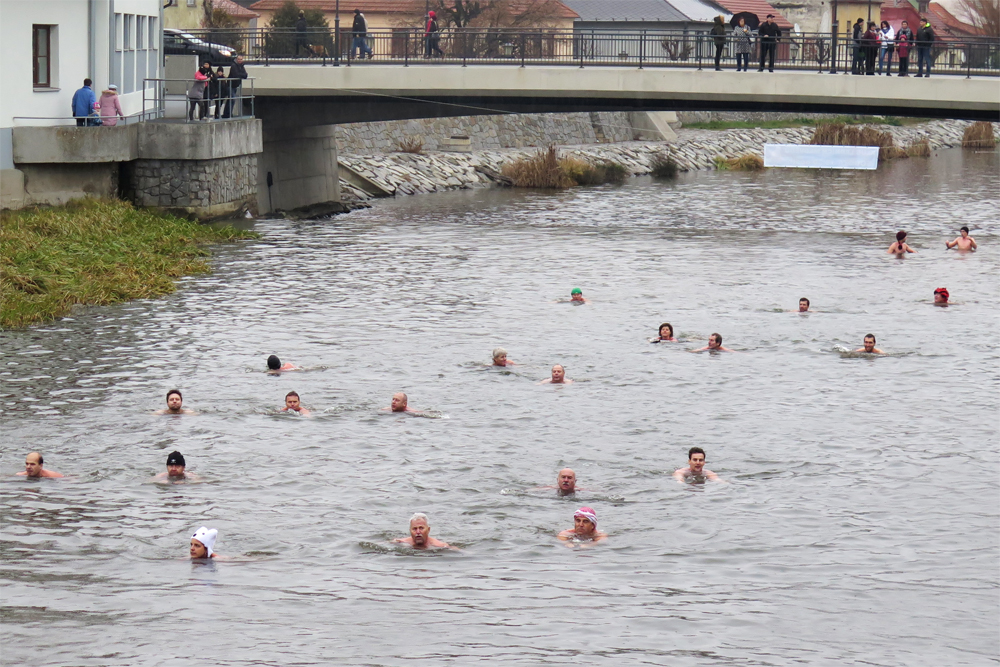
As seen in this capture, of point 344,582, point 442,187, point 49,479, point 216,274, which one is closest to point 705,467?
point 344,582

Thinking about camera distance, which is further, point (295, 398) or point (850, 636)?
point (295, 398)

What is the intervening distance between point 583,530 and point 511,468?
335cm

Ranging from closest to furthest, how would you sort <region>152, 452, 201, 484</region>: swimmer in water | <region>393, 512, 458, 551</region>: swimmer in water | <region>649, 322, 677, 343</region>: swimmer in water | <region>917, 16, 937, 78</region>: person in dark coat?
<region>393, 512, 458, 551</region>: swimmer in water < <region>152, 452, 201, 484</region>: swimmer in water < <region>649, 322, 677, 343</region>: swimmer in water < <region>917, 16, 937, 78</region>: person in dark coat

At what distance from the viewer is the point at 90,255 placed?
3662 cm

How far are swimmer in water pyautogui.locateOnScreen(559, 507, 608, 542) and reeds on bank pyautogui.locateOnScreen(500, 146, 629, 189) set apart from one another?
49.9 metres

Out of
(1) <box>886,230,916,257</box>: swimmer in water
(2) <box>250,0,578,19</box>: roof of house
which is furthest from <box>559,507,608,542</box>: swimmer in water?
(2) <box>250,0,578,19</box>: roof of house

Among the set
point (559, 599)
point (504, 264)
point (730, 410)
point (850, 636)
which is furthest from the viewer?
point (504, 264)

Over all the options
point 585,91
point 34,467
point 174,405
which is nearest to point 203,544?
point 34,467

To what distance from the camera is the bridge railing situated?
4653cm

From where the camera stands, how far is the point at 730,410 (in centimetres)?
2534

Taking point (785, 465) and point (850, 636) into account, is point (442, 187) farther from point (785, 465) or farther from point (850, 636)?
point (850, 636)

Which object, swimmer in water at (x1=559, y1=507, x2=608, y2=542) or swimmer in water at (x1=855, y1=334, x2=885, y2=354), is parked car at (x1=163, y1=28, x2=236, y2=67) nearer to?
swimmer in water at (x1=855, y1=334, x2=885, y2=354)

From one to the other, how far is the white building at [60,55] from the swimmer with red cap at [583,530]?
26.3m

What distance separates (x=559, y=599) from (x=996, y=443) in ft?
32.9
